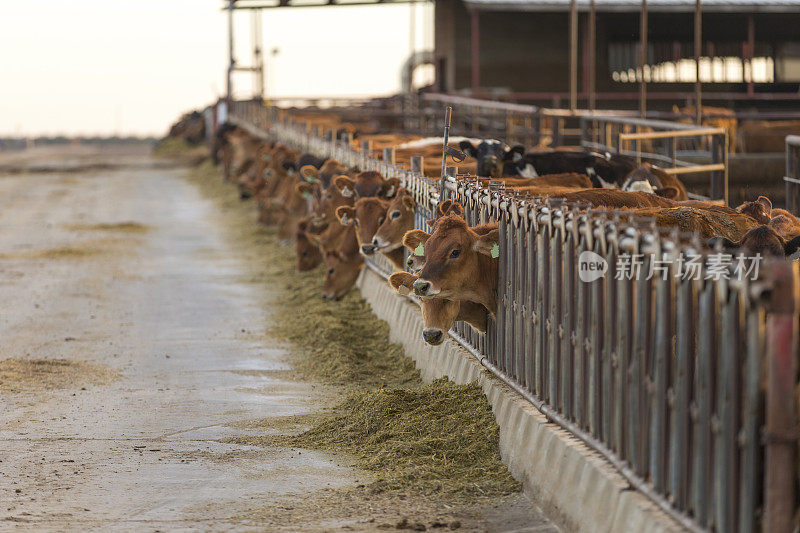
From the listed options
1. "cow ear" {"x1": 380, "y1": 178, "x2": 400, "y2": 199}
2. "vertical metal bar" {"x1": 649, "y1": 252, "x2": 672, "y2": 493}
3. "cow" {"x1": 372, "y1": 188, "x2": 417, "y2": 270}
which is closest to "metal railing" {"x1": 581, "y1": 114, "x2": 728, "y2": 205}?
"cow ear" {"x1": 380, "y1": 178, "x2": 400, "y2": 199}

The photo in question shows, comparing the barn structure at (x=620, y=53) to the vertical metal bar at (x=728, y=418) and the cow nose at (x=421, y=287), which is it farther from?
the vertical metal bar at (x=728, y=418)

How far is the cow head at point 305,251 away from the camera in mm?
16688

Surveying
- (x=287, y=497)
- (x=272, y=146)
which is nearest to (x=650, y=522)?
(x=287, y=497)

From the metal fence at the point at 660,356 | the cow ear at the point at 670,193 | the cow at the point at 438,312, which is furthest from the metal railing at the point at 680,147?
the metal fence at the point at 660,356

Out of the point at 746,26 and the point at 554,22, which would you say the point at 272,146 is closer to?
the point at 554,22

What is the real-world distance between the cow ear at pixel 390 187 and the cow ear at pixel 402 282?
3.93m

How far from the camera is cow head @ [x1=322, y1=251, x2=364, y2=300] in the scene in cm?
1423

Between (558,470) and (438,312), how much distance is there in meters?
1.89

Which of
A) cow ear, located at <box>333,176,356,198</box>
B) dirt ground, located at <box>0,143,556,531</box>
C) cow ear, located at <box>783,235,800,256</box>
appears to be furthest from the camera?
cow ear, located at <box>333,176,356,198</box>

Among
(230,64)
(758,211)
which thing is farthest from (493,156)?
(230,64)

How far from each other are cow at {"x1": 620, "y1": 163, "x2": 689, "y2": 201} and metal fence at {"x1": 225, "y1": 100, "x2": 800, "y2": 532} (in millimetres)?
4304

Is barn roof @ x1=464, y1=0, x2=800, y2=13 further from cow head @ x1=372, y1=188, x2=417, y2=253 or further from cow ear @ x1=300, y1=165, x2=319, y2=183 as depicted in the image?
cow head @ x1=372, y1=188, x2=417, y2=253

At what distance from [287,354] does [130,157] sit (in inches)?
1925

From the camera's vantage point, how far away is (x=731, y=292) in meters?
4.86
